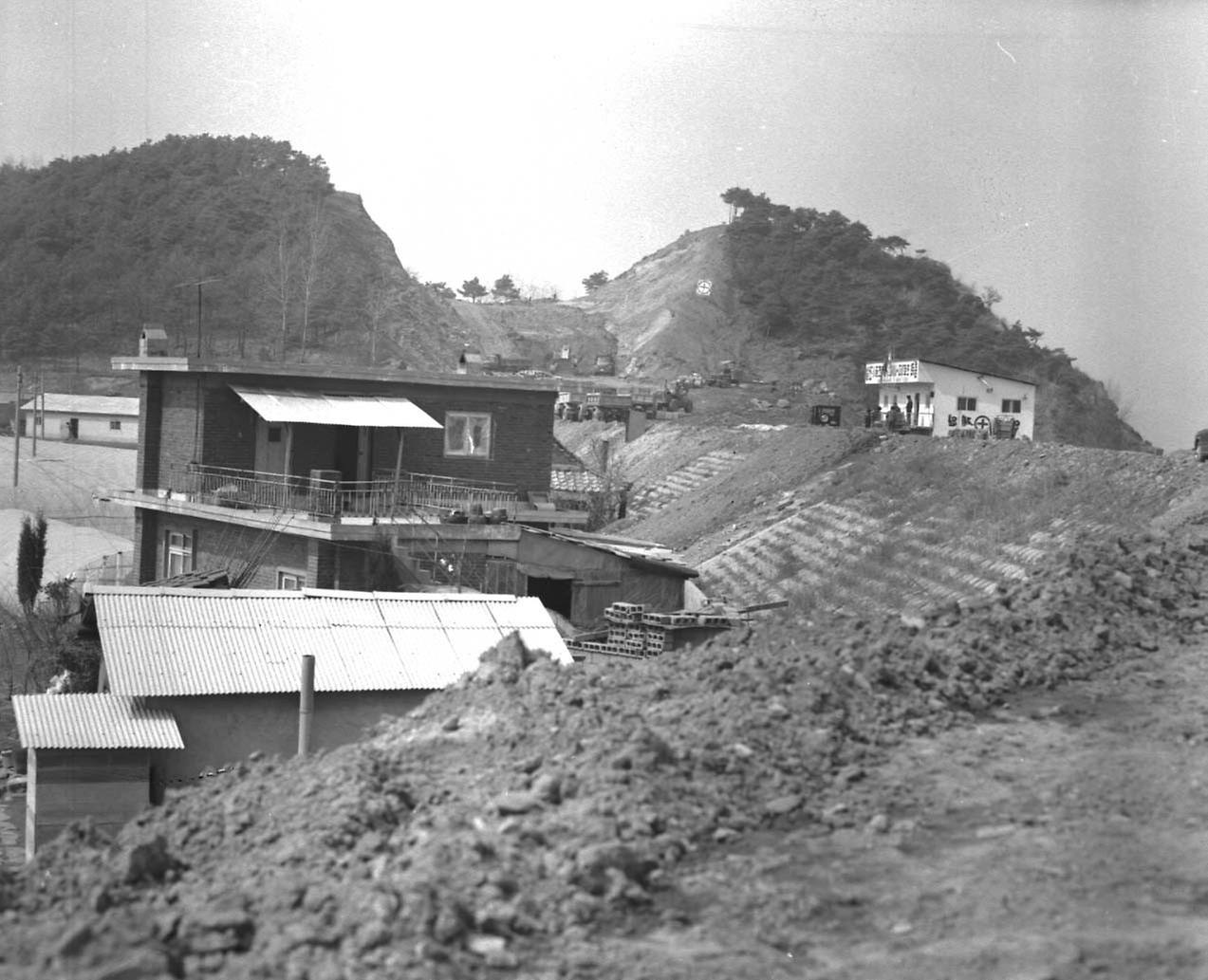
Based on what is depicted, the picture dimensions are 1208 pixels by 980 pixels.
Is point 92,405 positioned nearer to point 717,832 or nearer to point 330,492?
point 330,492

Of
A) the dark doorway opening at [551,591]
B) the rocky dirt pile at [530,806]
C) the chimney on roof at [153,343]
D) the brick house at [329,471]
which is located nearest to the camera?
the rocky dirt pile at [530,806]

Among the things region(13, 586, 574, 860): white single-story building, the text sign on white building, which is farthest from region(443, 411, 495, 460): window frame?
the text sign on white building

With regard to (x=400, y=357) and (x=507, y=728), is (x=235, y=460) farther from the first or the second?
(x=400, y=357)

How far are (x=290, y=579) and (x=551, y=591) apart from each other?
377 cm

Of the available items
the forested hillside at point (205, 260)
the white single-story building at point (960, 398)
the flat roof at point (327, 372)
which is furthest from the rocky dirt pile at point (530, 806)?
the forested hillside at point (205, 260)

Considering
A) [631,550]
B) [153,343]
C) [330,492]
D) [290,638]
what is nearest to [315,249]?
[153,343]

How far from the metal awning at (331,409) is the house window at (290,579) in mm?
2173

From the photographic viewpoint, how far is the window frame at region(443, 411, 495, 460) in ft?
80.0

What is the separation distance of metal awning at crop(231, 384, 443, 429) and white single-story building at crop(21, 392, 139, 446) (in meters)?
30.9

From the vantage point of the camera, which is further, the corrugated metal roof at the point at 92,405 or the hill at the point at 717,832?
the corrugated metal roof at the point at 92,405

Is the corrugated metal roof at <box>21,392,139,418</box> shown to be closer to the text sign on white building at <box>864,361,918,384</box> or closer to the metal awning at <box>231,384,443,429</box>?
the text sign on white building at <box>864,361,918,384</box>

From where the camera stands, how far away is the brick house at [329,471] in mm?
20875

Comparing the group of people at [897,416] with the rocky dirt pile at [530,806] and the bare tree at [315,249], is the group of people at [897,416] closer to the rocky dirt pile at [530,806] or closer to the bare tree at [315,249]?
the rocky dirt pile at [530,806]

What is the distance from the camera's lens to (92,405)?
53.2 m
